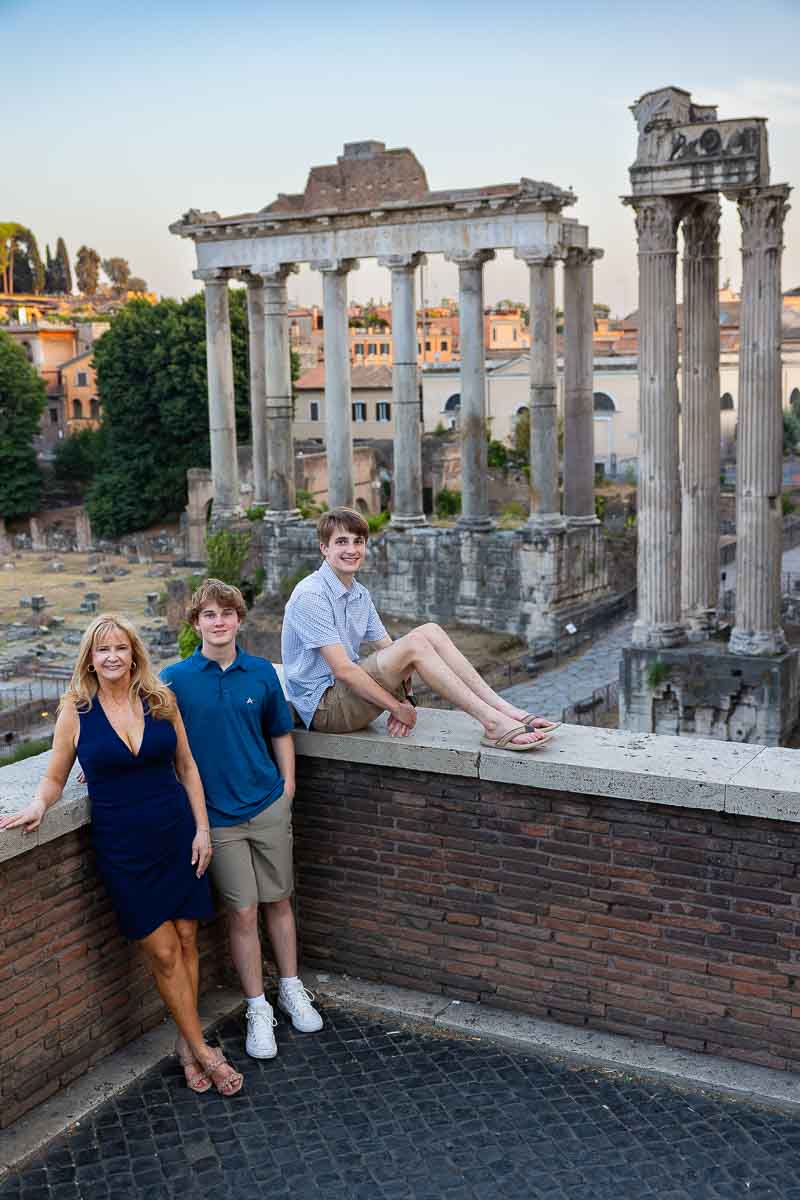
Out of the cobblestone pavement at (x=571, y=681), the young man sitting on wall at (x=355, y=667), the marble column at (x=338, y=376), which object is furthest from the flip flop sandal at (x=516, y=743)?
the marble column at (x=338, y=376)

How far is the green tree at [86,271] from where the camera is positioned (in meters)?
129

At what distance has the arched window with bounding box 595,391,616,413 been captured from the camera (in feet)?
190

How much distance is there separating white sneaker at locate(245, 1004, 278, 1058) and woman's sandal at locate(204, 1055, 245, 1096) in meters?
0.21

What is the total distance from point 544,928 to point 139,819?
179 cm

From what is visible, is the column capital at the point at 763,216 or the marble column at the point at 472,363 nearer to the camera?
the column capital at the point at 763,216

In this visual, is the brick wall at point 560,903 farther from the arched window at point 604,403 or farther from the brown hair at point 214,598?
the arched window at point 604,403

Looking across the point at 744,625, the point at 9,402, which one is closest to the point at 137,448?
the point at 9,402

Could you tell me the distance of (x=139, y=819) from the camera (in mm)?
5609

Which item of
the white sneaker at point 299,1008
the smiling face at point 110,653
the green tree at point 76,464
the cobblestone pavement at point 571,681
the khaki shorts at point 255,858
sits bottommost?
the cobblestone pavement at point 571,681

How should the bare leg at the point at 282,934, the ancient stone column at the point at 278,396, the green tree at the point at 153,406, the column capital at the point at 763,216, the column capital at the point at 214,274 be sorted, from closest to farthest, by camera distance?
the bare leg at the point at 282,934 → the column capital at the point at 763,216 → the ancient stone column at the point at 278,396 → the column capital at the point at 214,274 → the green tree at the point at 153,406

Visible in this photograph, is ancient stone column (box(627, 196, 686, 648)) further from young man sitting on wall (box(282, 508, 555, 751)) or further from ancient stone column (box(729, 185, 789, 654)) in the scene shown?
young man sitting on wall (box(282, 508, 555, 751))

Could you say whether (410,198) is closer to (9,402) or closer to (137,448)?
(137,448)

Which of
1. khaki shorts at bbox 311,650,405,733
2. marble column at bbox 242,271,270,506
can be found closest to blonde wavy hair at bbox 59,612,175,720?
khaki shorts at bbox 311,650,405,733

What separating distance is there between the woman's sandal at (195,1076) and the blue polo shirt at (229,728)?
0.96 metres
